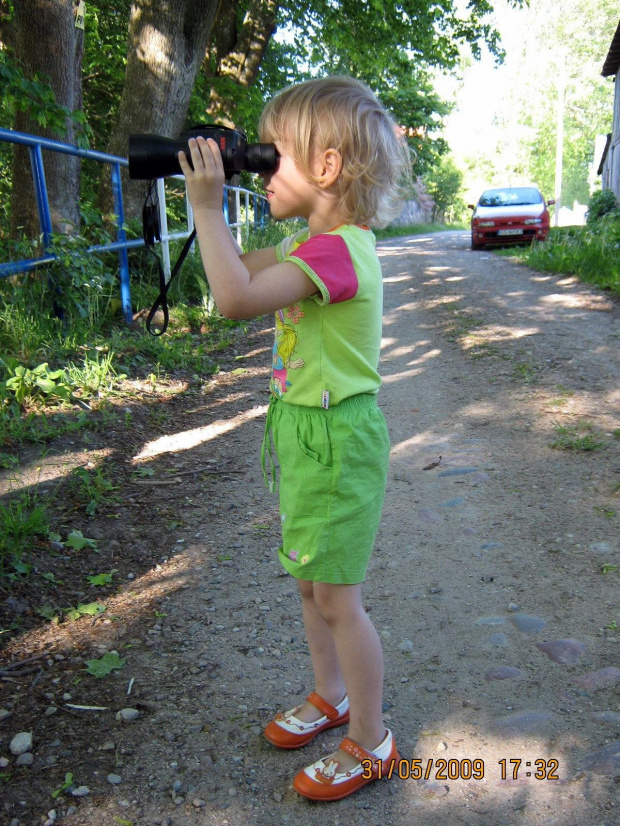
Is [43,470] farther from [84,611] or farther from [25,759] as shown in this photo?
[25,759]

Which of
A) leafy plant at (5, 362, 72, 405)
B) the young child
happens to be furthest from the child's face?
leafy plant at (5, 362, 72, 405)

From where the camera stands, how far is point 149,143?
1641 mm

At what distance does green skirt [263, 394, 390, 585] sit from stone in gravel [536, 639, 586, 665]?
0.86 m

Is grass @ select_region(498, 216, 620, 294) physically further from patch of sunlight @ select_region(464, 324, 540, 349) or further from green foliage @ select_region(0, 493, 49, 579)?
green foliage @ select_region(0, 493, 49, 579)

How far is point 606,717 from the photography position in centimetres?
194

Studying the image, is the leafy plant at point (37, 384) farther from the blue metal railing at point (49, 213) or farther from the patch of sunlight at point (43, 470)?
the blue metal railing at point (49, 213)

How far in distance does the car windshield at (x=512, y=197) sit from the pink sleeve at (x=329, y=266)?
15042 millimetres

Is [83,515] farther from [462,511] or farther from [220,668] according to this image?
[462,511]

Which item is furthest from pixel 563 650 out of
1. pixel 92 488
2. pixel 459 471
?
pixel 92 488

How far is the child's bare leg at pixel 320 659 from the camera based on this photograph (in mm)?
1920

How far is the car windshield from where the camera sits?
1566cm

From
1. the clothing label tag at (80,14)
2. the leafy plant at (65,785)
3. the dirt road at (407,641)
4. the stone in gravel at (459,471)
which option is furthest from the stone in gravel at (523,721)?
the clothing label tag at (80,14)

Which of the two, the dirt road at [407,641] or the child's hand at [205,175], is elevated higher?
the child's hand at [205,175]

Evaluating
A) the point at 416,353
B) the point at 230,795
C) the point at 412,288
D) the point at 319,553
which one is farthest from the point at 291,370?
the point at 412,288
